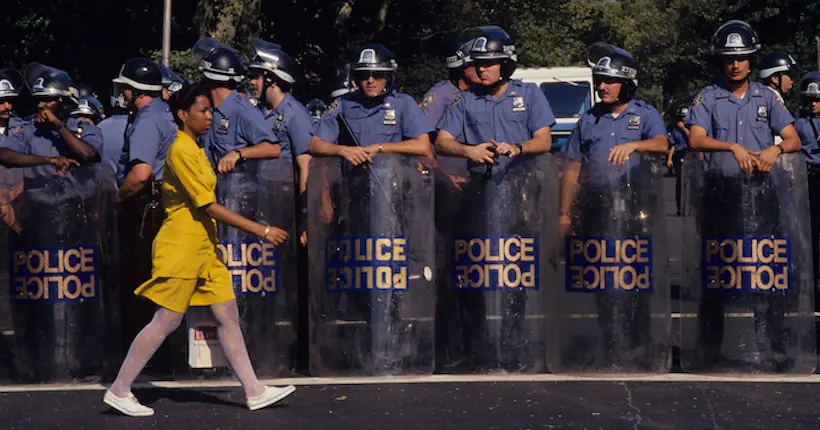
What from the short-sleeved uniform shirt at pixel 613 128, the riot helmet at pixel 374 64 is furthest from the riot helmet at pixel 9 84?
the short-sleeved uniform shirt at pixel 613 128

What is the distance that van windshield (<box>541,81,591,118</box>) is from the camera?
1083 inches

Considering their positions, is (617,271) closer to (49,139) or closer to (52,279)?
(52,279)

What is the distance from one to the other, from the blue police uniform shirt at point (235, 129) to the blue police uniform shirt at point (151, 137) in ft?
0.91

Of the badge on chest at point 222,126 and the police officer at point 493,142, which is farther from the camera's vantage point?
the badge on chest at point 222,126

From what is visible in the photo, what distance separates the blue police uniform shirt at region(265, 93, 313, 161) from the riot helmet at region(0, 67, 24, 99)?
3825 millimetres

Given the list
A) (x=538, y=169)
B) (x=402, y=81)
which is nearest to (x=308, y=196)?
(x=538, y=169)

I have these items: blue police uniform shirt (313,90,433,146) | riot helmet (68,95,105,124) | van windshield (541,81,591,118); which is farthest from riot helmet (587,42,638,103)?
van windshield (541,81,591,118)

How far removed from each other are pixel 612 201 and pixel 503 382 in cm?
123

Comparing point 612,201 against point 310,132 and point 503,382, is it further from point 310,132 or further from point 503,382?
point 310,132

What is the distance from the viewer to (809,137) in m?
13.4

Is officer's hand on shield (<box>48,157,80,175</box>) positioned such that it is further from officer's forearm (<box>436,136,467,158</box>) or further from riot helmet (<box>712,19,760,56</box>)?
riot helmet (<box>712,19,760,56</box>)

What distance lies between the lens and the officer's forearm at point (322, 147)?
9680 mm

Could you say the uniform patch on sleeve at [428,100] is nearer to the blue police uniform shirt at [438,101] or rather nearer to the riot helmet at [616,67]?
the blue police uniform shirt at [438,101]

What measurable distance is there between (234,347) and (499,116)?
2501 millimetres
